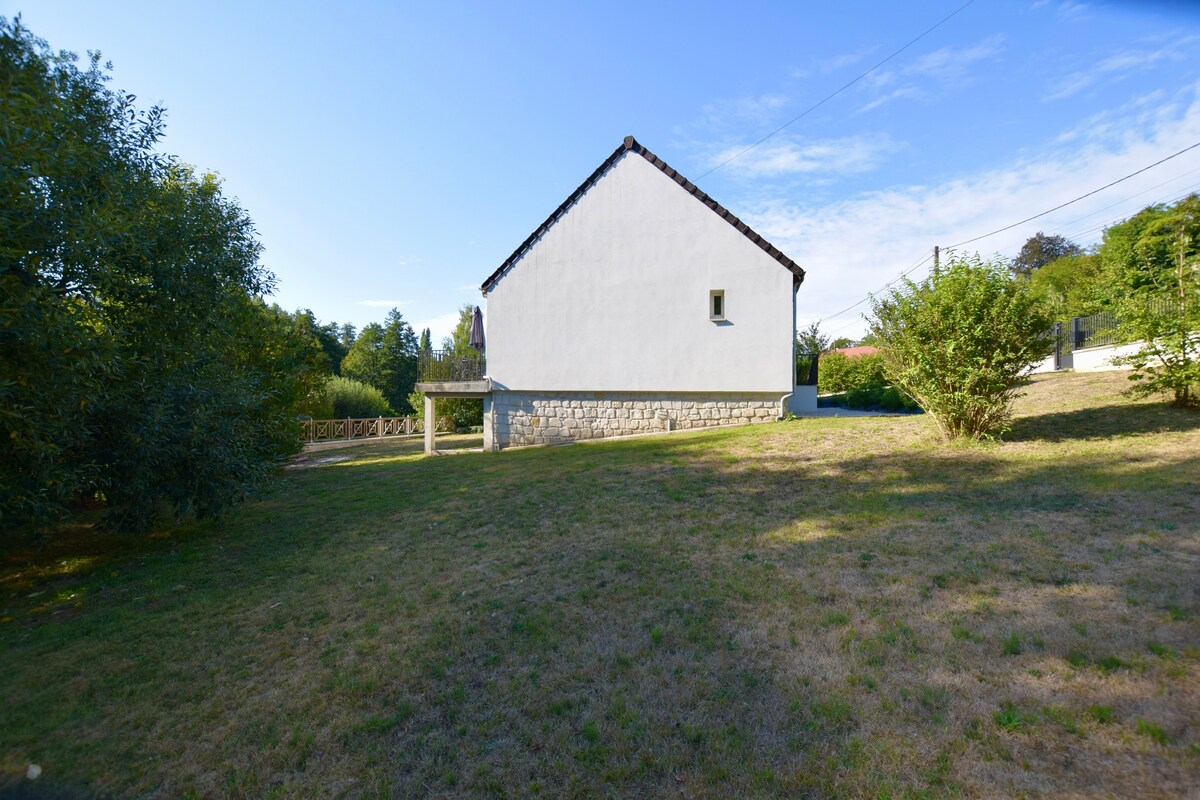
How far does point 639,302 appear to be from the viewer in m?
15.6

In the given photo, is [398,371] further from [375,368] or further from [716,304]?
[716,304]

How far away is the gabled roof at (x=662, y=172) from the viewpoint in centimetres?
1459

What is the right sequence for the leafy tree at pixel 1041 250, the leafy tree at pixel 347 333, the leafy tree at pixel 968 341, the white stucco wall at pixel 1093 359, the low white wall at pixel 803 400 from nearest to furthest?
the leafy tree at pixel 968 341 < the low white wall at pixel 803 400 < the white stucco wall at pixel 1093 359 < the leafy tree at pixel 1041 250 < the leafy tree at pixel 347 333

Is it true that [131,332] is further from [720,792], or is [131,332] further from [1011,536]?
[1011,536]

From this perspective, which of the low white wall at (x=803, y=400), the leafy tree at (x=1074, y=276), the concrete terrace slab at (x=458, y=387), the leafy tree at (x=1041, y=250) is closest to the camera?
the low white wall at (x=803, y=400)

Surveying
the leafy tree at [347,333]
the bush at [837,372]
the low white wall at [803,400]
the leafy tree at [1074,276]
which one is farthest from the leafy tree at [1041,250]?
the leafy tree at [347,333]

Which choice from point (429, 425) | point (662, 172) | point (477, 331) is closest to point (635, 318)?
point (662, 172)

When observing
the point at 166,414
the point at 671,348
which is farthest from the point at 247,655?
the point at 671,348

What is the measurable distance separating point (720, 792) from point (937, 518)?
178 inches

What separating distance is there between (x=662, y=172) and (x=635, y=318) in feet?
13.9

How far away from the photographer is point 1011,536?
5160 millimetres

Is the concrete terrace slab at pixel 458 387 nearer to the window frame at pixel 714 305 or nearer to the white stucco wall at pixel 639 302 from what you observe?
the white stucco wall at pixel 639 302

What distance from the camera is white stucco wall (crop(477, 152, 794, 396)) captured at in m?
14.6

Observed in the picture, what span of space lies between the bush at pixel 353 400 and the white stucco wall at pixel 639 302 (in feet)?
70.4
